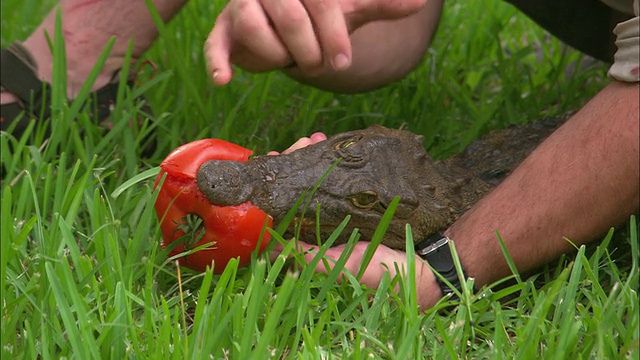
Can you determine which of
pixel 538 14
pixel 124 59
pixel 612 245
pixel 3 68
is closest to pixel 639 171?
pixel 612 245

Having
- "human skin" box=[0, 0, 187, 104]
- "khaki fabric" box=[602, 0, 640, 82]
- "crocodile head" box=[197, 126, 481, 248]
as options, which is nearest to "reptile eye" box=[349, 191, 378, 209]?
"crocodile head" box=[197, 126, 481, 248]

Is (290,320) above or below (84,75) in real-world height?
Answer: below

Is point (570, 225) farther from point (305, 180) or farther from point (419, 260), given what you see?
point (305, 180)

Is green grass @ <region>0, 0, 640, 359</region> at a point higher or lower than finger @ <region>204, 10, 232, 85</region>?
lower

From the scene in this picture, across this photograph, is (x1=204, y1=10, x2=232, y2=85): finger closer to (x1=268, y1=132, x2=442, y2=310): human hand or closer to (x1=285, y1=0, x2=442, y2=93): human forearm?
(x1=268, y1=132, x2=442, y2=310): human hand

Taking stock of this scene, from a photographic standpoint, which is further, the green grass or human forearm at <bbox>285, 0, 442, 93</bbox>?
human forearm at <bbox>285, 0, 442, 93</bbox>

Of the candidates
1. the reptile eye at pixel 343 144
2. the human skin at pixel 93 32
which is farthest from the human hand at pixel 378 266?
the human skin at pixel 93 32

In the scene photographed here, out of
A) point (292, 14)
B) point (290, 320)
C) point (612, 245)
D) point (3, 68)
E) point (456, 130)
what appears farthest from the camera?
point (456, 130)
